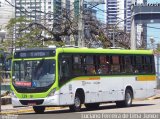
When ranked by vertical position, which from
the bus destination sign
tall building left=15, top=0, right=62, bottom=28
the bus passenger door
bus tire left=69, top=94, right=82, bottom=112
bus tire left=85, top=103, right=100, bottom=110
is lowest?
bus tire left=85, top=103, right=100, bottom=110

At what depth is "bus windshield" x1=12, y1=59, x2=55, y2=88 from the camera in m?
24.0

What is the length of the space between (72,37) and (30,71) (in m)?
33.9

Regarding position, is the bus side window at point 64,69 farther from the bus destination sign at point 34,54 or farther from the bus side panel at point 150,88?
the bus side panel at point 150,88

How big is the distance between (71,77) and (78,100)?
3.97 ft

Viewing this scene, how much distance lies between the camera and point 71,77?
81.5 ft

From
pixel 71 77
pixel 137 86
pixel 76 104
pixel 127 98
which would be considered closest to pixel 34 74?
pixel 71 77

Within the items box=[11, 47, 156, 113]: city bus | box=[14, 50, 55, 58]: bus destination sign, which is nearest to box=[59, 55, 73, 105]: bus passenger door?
box=[11, 47, 156, 113]: city bus

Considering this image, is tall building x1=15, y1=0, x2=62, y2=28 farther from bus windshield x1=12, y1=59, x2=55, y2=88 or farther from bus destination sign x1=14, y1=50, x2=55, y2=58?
bus windshield x1=12, y1=59, x2=55, y2=88

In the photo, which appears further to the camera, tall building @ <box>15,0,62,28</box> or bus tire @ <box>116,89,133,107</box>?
tall building @ <box>15,0,62,28</box>

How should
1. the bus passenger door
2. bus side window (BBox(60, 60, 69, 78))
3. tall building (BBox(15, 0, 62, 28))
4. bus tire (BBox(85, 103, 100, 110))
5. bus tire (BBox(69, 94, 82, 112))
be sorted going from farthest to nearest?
tall building (BBox(15, 0, 62, 28)) → bus tire (BBox(85, 103, 100, 110)) → bus tire (BBox(69, 94, 82, 112)) → bus side window (BBox(60, 60, 69, 78)) → the bus passenger door

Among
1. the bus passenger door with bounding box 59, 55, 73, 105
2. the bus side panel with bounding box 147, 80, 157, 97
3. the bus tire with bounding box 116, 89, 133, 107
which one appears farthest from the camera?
the bus side panel with bounding box 147, 80, 157, 97

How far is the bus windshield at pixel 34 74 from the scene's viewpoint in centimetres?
2405

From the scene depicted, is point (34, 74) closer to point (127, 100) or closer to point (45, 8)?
point (127, 100)

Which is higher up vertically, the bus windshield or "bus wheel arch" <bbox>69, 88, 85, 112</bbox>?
the bus windshield
